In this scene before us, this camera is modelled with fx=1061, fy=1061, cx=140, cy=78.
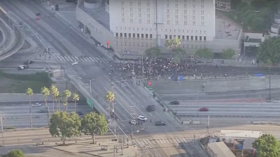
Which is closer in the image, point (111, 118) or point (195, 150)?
point (195, 150)

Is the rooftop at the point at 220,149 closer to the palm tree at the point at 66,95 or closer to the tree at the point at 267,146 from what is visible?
the tree at the point at 267,146

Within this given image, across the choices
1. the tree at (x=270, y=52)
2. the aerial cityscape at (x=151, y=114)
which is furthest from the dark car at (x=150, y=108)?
the tree at (x=270, y=52)

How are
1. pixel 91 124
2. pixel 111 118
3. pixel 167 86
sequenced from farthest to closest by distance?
pixel 167 86, pixel 111 118, pixel 91 124

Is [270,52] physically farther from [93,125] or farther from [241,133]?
[93,125]

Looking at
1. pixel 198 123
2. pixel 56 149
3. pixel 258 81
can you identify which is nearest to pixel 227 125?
pixel 198 123

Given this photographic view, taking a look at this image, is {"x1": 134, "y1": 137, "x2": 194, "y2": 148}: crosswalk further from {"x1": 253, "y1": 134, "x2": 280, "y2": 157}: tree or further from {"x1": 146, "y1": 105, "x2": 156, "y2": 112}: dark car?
{"x1": 253, "y1": 134, "x2": 280, "y2": 157}: tree

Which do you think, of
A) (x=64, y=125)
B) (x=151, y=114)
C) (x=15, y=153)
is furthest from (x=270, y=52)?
(x=15, y=153)

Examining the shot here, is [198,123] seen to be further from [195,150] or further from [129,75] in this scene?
[129,75]
